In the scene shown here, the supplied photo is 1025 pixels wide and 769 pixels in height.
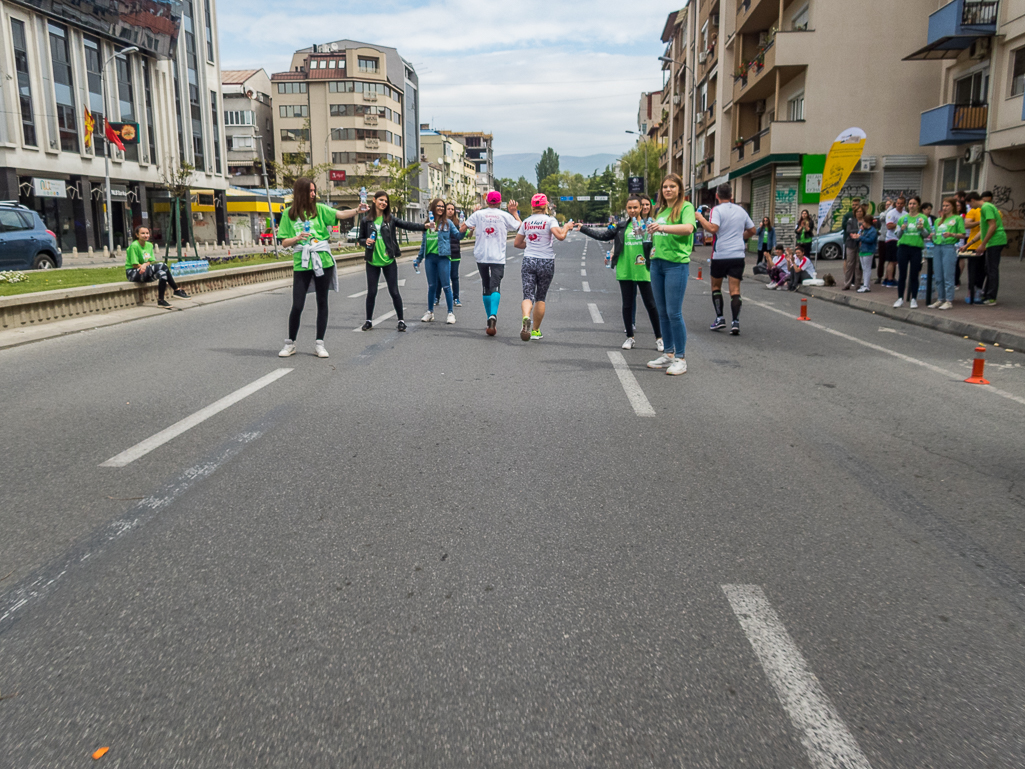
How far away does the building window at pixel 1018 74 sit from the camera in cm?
2362

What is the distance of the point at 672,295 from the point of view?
801cm

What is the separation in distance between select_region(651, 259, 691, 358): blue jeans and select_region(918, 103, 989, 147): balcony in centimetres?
2281

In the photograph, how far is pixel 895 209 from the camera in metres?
17.1

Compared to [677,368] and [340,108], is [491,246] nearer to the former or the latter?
[677,368]

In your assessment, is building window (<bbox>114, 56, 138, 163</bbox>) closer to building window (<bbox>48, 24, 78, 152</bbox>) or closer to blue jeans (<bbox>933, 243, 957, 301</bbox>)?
building window (<bbox>48, 24, 78, 152</bbox>)

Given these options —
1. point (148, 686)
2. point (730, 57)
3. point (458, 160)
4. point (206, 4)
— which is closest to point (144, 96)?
point (206, 4)

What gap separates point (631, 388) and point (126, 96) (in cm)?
4637

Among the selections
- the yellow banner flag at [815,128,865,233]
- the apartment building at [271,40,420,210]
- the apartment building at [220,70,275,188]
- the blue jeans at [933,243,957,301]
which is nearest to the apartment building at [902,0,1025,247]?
the yellow banner flag at [815,128,865,233]

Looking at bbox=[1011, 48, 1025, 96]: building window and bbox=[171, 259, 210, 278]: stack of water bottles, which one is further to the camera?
bbox=[1011, 48, 1025, 96]: building window

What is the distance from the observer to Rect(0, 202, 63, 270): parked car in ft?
64.7

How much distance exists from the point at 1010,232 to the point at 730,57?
68.5ft

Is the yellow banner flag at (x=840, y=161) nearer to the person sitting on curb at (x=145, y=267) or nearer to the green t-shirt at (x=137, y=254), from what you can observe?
the person sitting on curb at (x=145, y=267)

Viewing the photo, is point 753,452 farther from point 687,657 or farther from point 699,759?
point 699,759

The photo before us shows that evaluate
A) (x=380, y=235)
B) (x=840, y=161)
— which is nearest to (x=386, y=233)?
(x=380, y=235)
